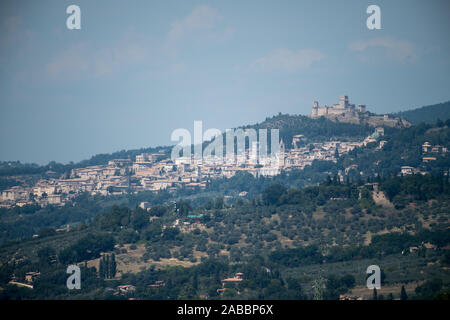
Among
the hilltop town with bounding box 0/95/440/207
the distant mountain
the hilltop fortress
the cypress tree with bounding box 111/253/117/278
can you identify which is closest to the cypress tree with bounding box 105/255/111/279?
the cypress tree with bounding box 111/253/117/278

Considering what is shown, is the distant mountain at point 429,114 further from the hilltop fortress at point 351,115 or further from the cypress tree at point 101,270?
the cypress tree at point 101,270

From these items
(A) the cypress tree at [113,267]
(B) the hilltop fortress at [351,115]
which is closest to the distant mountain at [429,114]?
(B) the hilltop fortress at [351,115]

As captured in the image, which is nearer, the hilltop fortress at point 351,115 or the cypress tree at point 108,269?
the cypress tree at point 108,269

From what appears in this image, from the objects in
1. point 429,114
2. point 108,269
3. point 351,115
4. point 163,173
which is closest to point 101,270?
point 108,269

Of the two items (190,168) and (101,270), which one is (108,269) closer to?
(101,270)

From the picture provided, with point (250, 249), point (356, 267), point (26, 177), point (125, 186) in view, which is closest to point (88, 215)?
point (125, 186)
